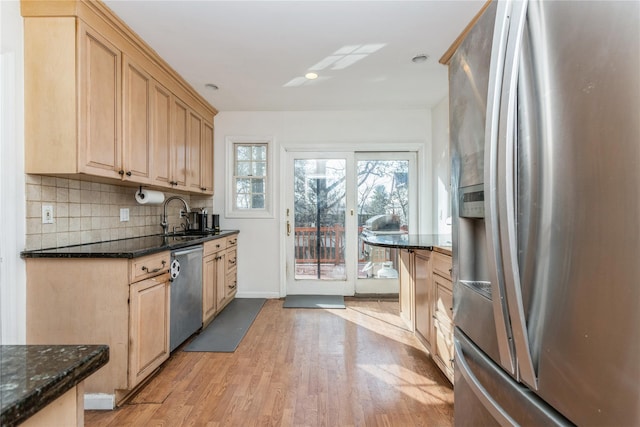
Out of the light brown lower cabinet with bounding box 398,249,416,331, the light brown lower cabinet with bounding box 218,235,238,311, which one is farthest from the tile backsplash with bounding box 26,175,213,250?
the light brown lower cabinet with bounding box 398,249,416,331

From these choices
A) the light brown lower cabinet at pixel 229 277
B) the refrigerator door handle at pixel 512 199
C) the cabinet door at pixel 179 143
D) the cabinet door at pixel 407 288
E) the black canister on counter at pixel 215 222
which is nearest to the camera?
the refrigerator door handle at pixel 512 199

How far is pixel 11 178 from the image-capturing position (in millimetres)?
1765

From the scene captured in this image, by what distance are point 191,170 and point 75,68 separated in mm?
1564

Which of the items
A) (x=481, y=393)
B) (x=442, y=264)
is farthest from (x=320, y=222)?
(x=481, y=393)

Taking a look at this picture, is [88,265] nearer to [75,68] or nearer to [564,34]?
[75,68]

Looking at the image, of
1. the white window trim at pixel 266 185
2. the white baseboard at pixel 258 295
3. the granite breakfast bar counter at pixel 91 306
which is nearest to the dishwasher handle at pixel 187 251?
the granite breakfast bar counter at pixel 91 306

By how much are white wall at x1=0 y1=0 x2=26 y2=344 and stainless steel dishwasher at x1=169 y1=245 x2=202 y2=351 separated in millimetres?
831

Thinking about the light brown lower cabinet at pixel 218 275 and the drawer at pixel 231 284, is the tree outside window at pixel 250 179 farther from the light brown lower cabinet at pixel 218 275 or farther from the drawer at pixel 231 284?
the drawer at pixel 231 284

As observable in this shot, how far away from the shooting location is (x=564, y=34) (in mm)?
588

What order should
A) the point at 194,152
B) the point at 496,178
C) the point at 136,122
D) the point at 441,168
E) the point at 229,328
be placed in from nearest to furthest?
the point at 496,178
the point at 136,122
the point at 229,328
the point at 194,152
the point at 441,168

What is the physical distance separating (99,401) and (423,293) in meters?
2.25

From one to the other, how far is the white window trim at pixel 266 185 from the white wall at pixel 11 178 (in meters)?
2.30

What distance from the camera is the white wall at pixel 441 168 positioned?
3.48 meters

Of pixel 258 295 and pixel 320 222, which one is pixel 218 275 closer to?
pixel 258 295
